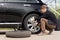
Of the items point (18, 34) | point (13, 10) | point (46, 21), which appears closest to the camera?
point (18, 34)

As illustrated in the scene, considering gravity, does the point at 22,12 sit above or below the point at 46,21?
above

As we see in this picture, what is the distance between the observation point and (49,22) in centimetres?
1148

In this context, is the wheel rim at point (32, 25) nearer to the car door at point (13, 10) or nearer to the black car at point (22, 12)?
the black car at point (22, 12)

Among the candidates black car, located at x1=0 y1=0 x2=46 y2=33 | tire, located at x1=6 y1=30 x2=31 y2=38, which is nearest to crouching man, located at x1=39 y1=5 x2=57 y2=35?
black car, located at x1=0 y1=0 x2=46 y2=33

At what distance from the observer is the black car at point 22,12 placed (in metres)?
11.8

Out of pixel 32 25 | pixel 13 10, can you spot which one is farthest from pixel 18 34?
pixel 13 10

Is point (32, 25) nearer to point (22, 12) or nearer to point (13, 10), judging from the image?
point (22, 12)

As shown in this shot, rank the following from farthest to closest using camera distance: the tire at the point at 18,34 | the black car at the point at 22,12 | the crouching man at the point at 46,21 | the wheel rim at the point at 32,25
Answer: the wheel rim at the point at 32,25 < the black car at the point at 22,12 < the crouching man at the point at 46,21 < the tire at the point at 18,34

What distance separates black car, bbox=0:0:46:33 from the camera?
38.5 feet

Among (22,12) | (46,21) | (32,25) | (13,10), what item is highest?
(13,10)

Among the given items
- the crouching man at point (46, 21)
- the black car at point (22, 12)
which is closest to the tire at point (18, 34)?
the crouching man at point (46, 21)

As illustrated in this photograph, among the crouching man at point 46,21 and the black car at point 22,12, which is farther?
the black car at point 22,12

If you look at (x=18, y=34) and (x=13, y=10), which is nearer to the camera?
(x=18, y=34)

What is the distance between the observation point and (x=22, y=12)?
1184cm
